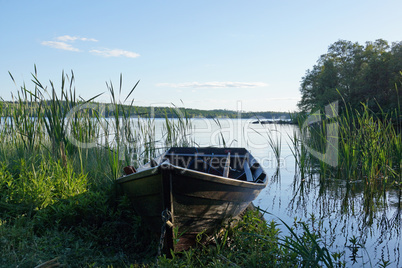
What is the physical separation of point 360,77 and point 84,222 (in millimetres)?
32217

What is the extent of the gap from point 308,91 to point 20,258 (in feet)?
151

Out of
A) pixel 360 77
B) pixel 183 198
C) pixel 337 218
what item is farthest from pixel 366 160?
pixel 360 77

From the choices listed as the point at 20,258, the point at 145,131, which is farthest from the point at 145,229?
the point at 145,131

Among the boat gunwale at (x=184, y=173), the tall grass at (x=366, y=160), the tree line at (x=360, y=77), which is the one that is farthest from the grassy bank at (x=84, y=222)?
the tree line at (x=360, y=77)

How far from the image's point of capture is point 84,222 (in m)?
3.99

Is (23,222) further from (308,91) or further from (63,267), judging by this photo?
(308,91)

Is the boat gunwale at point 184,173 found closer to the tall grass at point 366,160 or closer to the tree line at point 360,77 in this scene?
the tall grass at point 366,160

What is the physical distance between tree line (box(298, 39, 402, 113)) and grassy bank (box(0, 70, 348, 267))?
61.4 ft

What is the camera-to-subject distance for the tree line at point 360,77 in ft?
86.7

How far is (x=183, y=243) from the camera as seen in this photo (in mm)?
3502

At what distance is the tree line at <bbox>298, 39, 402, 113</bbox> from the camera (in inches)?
1041

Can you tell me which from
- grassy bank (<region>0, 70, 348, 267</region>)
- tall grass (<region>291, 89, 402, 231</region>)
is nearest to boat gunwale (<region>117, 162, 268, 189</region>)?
grassy bank (<region>0, 70, 348, 267</region>)

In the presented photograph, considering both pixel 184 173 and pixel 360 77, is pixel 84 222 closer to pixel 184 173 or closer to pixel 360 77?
pixel 184 173

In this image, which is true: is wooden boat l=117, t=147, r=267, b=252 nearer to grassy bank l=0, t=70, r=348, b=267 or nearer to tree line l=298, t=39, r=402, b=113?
grassy bank l=0, t=70, r=348, b=267
